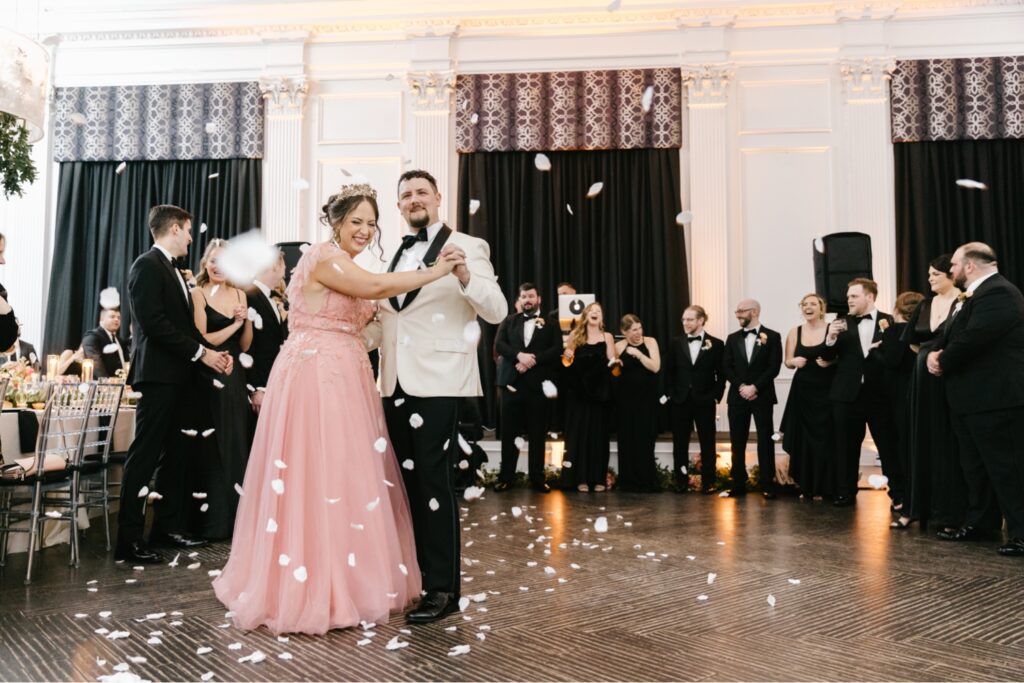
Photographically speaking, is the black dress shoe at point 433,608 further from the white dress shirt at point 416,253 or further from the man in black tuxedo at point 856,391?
the man in black tuxedo at point 856,391

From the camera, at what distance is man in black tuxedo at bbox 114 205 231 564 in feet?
13.3

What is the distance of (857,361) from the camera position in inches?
244

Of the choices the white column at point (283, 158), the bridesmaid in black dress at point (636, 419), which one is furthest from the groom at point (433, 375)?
the white column at point (283, 158)

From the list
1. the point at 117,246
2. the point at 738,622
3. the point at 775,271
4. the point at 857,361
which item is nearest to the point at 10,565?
the point at 738,622

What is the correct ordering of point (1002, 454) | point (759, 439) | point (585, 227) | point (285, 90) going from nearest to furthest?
1. point (1002, 454)
2. point (759, 439)
3. point (585, 227)
4. point (285, 90)

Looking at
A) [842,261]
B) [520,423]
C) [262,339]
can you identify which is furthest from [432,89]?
[262,339]

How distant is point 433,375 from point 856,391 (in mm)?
4317

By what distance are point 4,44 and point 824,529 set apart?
511cm

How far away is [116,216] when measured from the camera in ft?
32.4

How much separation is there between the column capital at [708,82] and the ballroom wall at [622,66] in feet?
0.05

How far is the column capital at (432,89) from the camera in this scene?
9.47m

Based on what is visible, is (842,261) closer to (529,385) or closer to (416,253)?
(529,385)

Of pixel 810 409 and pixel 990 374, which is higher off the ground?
pixel 990 374

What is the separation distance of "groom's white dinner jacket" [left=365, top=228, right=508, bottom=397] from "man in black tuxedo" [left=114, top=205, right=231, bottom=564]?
1646 mm
